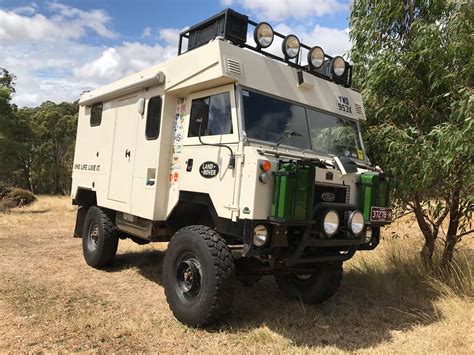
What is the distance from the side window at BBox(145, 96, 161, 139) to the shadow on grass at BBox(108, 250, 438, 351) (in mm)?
2199

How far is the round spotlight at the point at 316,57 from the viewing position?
5625mm

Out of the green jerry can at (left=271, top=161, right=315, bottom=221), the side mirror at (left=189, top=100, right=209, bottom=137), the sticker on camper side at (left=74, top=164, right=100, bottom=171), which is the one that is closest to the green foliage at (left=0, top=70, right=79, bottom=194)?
the sticker on camper side at (left=74, top=164, right=100, bottom=171)

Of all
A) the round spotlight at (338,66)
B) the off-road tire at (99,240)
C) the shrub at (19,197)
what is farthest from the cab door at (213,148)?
the shrub at (19,197)

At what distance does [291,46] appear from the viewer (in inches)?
213

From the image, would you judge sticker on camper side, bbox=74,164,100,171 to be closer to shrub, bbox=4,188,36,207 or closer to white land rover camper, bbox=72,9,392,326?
white land rover camper, bbox=72,9,392,326

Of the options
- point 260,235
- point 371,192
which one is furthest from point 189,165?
point 371,192

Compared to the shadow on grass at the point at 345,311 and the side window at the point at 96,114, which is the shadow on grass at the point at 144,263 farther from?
the side window at the point at 96,114

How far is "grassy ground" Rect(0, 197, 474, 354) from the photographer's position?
428 cm

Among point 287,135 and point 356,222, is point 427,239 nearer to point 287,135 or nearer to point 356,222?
point 356,222

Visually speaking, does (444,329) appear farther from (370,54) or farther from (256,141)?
(370,54)

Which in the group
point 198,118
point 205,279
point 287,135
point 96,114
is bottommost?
point 205,279

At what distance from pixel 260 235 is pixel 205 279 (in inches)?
29.8

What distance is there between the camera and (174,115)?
5512 mm

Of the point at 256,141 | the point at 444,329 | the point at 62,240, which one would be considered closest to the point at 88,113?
the point at 62,240
